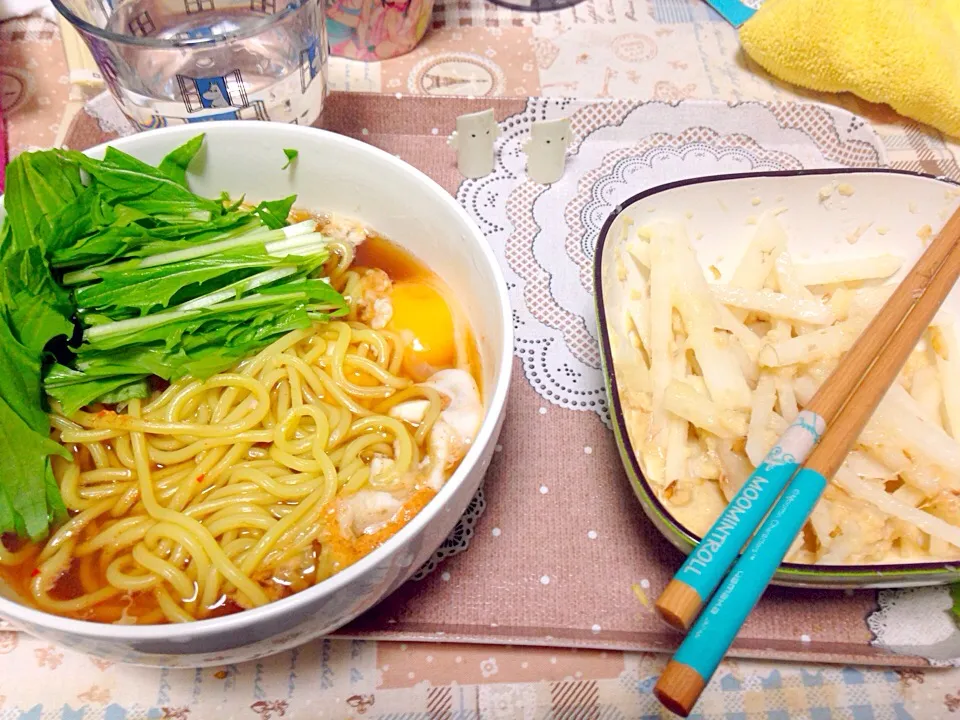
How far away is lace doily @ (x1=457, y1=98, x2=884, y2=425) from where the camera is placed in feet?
4.10

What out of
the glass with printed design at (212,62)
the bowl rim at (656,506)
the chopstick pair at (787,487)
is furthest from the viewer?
the glass with printed design at (212,62)

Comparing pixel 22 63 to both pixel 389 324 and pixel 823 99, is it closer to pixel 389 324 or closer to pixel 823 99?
pixel 389 324

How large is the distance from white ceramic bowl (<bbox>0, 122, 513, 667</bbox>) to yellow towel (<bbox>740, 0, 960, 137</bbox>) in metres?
1.07

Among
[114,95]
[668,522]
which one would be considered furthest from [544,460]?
[114,95]

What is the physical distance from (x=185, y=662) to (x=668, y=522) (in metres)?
0.58

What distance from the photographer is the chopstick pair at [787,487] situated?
2.01 feet

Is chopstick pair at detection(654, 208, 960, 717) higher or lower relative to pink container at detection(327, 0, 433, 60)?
lower

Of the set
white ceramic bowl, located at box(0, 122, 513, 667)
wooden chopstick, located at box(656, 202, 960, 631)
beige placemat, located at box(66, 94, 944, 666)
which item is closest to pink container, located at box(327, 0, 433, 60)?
white ceramic bowl, located at box(0, 122, 513, 667)

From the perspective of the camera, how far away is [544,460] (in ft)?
3.34

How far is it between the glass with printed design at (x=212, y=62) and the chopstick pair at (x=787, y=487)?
989 mm

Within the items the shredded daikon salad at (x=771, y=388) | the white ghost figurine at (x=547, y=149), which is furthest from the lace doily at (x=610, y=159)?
the shredded daikon salad at (x=771, y=388)

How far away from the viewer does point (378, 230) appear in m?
1.11

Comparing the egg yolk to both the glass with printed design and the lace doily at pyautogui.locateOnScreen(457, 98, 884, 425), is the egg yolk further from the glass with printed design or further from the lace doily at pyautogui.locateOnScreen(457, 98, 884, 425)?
the glass with printed design

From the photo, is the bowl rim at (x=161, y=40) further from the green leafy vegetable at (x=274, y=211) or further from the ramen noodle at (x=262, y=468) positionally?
the ramen noodle at (x=262, y=468)
